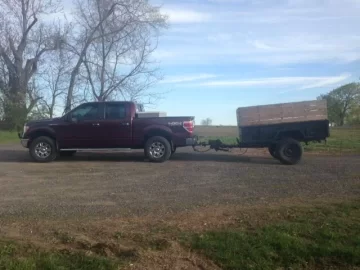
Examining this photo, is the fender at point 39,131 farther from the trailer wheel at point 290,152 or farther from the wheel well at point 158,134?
the trailer wheel at point 290,152

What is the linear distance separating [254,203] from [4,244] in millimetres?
4161

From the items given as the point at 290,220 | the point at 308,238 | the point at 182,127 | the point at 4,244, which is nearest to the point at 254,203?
the point at 290,220

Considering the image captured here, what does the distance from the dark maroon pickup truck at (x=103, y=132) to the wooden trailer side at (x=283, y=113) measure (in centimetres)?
176

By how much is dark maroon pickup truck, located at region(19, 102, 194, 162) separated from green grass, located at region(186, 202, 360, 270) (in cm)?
781

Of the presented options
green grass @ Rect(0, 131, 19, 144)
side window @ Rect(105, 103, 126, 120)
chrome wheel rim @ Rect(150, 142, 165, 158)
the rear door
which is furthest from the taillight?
green grass @ Rect(0, 131, 19, 144)

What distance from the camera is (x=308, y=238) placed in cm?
609

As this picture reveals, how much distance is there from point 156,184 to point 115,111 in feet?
16.7

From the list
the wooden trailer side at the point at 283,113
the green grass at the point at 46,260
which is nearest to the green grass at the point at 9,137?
the wooden trailer side at the point at 283,113

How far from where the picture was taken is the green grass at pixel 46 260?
5.09 metres

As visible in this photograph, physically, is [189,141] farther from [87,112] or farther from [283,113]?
[87,112]

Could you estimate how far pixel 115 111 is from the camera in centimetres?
1442

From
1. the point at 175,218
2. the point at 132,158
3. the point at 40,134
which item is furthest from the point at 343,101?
the point at 175,218

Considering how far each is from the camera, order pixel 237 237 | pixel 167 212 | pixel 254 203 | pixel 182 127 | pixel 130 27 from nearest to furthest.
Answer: pixel 237 237, pixel 167 212, pixel 254 203, pixel 182 127, pixel 130 27

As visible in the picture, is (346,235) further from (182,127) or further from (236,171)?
(182,127)
